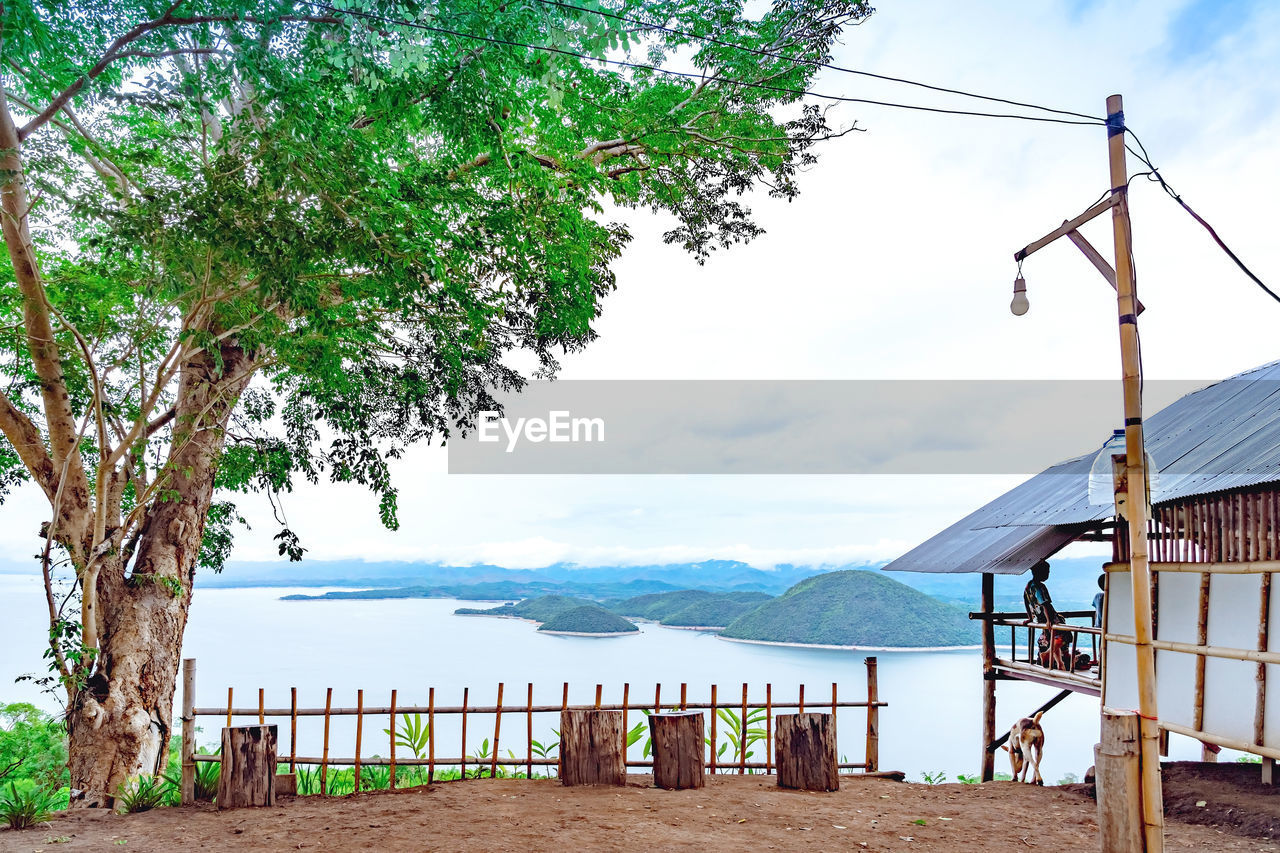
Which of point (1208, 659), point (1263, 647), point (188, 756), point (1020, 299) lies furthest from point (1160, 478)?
point (188, 756)

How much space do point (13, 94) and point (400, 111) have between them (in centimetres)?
298

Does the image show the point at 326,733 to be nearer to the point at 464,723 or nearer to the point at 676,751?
the point at 464,723

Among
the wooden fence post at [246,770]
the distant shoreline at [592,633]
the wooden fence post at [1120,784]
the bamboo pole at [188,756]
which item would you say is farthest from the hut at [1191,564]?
the bamboo pole at [188,756]

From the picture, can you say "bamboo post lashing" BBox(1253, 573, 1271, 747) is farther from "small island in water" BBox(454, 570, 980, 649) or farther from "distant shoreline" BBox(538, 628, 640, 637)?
"distant shoreline" BBox(538, 628, 640, 637)

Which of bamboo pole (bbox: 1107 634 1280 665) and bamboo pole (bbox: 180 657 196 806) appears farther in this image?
bamboo pole (bbox: 180 657 196 806)

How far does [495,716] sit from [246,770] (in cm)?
191

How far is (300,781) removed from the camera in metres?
7.25

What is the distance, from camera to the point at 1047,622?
8.74 meters

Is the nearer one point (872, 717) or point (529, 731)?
point (529, 731)

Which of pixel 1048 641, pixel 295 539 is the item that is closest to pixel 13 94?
pixel 295 539

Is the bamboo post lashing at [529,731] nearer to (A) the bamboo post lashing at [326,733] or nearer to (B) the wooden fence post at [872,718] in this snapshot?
(A) the bamboo post lashing at [326,733]

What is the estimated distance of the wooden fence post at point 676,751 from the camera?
643cm

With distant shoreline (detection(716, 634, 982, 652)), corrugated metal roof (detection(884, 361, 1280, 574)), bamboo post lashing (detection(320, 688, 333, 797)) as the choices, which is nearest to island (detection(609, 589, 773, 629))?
distant shoreline (detection(716, 634, 982, 652))

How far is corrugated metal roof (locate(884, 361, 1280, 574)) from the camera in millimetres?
6094
